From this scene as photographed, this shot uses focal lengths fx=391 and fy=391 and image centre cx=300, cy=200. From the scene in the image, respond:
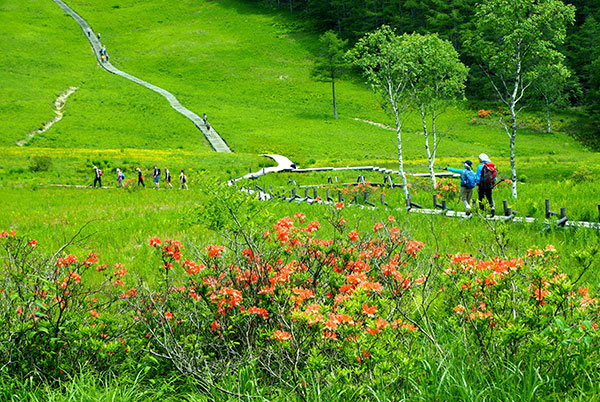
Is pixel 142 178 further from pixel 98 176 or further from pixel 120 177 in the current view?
pixel 98 176

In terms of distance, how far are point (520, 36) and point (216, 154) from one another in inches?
1039

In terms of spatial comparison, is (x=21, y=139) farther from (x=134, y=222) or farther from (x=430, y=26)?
(x=430, y=26)

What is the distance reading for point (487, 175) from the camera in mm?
11141

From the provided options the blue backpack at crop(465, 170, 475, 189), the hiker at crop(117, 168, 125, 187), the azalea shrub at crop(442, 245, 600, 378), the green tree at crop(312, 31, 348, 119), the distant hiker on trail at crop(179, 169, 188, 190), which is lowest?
the distant hiker on trail at crop(179, 169, 188, 190)

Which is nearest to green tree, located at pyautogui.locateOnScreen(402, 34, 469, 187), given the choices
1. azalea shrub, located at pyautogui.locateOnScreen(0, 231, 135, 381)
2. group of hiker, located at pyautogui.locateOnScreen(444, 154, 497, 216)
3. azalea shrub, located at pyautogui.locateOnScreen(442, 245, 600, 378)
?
group of hiker, located at pyautogui.locateOnScreen(444, 154, 497, 216)

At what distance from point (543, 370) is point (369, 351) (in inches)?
49.5

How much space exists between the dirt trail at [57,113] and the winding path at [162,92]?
10.3m

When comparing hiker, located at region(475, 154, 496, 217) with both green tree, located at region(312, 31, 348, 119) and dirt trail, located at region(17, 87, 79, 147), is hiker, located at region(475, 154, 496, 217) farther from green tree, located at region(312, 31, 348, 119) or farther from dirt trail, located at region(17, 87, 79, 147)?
green tree, located at region(312, 31, 348, 119)

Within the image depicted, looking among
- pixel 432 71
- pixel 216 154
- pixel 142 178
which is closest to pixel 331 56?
pixel 216 154

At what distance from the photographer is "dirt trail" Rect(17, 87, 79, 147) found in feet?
132

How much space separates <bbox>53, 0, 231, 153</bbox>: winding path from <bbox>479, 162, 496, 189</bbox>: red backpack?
32.3m

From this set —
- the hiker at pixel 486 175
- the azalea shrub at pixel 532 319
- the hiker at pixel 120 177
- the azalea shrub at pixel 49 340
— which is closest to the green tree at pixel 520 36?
the hiker at pixel 486 175

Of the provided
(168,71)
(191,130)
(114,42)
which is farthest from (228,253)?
A: (114,42)

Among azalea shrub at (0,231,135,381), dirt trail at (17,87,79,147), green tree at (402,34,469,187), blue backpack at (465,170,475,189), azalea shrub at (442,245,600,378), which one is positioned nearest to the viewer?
azalea shrub at (442,245,600,378)
